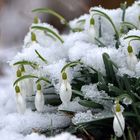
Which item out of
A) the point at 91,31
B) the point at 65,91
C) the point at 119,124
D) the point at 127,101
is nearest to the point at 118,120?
the point at 119,124

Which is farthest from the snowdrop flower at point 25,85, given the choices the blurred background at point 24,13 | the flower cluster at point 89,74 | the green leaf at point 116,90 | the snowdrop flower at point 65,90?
the blurred background at point 24,13

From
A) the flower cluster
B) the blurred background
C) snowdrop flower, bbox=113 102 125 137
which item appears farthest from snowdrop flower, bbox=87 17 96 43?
the blurred background

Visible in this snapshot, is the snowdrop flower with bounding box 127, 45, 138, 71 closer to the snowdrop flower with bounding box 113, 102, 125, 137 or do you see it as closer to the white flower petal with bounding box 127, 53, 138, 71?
the white flower petal with bounding box 127, 53, 138, 71

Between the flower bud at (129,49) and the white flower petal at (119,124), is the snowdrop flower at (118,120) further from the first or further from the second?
the flower bud at (129,49)

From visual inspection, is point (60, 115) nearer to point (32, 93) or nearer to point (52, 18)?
point (32, 93)

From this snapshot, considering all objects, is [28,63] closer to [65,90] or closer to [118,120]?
[65,90]
